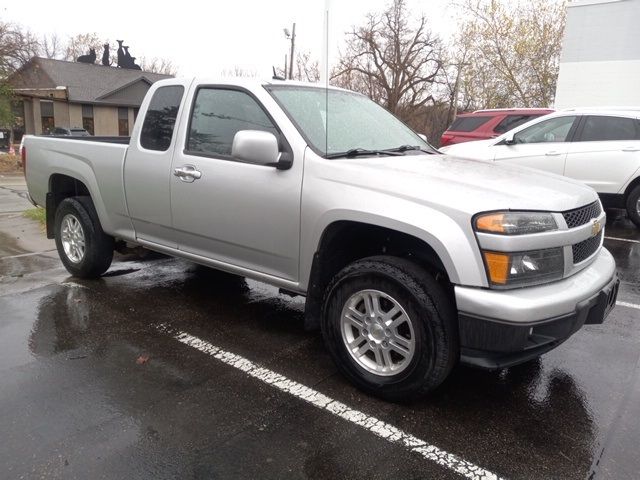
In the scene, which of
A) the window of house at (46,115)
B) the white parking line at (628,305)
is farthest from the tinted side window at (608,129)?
the window of house at (46,115)

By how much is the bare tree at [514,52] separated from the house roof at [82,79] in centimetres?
2204

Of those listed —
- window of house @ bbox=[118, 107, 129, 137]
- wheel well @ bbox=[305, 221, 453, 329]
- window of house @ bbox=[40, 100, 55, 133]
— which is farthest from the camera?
window of house @ bbox=[118, 107, 129, 137]

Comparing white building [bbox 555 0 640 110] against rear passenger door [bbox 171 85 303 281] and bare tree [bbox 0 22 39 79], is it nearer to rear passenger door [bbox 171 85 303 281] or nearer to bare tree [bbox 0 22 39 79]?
rear passenger door [bbox 171 85 303 281]

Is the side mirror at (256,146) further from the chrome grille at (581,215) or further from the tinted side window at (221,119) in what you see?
the chrome grille at (581,215)

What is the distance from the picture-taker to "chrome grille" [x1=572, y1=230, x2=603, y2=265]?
9.91 ft

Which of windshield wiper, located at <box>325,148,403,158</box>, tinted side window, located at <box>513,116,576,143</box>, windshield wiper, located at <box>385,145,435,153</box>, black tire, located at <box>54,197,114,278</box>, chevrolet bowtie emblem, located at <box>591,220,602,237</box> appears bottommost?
black tire, located at <box>54,197,114,278</box>

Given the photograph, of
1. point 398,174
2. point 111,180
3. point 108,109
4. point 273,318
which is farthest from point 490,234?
point 108,109

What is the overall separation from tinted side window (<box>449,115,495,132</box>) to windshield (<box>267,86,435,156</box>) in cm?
748

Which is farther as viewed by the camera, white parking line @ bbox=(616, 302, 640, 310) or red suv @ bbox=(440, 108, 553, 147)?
red suv @ bbox=(440, 108, 553, 147)

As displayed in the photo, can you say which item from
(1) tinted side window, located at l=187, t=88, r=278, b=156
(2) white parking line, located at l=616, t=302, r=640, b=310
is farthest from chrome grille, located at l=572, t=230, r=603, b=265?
(1) tinted side window, located at l=187, t=88, r=278, b=156

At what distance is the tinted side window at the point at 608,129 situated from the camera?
26.2 feet

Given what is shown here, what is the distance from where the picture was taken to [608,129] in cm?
814

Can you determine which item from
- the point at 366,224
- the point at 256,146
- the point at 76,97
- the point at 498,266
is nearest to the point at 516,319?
the point at 498,266

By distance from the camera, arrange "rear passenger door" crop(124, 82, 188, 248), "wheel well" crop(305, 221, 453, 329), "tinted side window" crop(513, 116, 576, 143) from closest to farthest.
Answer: "wheel well" crop(305, 221, 453, 329), "rear passenger door" crop(124, 82, 188, 248), "tinted side window" crop(513, 116, 576, 143)
